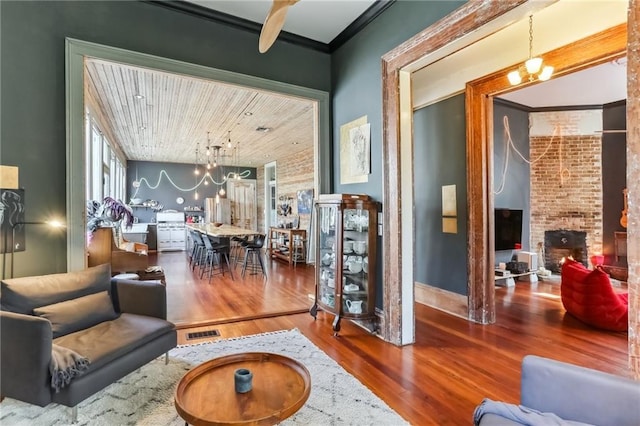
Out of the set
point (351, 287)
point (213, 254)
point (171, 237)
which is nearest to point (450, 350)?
point (351, 287)

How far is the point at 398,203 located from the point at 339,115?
4.92ft

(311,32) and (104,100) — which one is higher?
(311,32)

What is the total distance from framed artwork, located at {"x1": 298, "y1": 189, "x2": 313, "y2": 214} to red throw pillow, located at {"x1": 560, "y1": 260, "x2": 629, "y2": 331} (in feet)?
17.8

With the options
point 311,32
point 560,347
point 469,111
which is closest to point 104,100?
point 311,32

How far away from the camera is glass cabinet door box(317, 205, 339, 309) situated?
11.1 feet

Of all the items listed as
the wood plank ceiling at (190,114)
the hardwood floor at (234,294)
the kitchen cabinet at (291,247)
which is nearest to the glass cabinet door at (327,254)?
the hardwood floor at (234,294)

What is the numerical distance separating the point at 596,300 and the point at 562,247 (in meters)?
3.32

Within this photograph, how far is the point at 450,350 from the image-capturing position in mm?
2918

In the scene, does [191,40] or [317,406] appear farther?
[191,40]

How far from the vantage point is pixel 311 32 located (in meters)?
3.73

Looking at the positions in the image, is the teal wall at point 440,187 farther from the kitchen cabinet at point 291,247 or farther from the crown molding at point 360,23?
the kitchen cabinet at point 291,247

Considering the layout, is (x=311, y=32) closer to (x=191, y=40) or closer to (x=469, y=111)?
(x=191, y=40)

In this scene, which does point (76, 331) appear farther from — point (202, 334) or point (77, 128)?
point (77, 128)

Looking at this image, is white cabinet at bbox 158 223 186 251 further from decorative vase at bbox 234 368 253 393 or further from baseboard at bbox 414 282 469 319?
decorative vase at bbox 234 368 253 393
